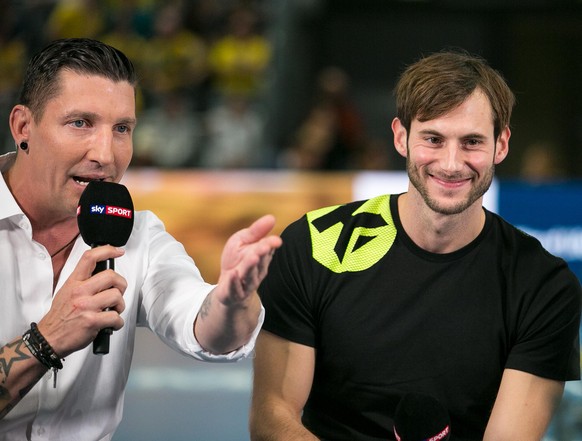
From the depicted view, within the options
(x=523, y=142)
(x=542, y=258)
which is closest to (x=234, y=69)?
(x=523, y=142)

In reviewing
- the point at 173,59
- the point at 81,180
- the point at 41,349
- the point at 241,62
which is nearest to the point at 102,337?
the point at 41,349

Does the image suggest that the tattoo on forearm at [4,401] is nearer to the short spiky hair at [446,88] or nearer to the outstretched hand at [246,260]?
the outstretched hand at [246,260]

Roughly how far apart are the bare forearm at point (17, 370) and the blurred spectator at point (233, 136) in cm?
690

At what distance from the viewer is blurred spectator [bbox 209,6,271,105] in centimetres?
999

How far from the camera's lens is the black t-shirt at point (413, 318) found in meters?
3.03

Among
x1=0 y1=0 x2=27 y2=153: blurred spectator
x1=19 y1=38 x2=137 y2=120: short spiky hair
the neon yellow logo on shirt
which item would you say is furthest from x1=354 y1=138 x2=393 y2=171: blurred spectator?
x1=19 y1=38 x2=137 y2=120: short spiky hair

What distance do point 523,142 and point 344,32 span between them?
8.34 ft

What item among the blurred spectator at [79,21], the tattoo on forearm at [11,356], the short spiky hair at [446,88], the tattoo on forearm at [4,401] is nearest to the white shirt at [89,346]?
the tattoo on forearm at [4,401]

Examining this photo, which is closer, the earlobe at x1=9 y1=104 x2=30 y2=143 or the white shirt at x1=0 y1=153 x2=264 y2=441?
the white shirt at x1=0 y1=153 x2=264 y2=441

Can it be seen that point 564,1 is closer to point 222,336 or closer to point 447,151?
point 447,151

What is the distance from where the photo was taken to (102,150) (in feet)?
8.71

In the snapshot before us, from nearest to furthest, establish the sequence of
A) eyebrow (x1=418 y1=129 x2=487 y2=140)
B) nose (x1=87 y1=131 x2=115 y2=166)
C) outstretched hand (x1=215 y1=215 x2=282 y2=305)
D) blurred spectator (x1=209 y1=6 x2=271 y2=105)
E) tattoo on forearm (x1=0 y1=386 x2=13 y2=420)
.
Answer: outstretched hand (x1=215 y1=215 x2=282 y2=305), tattoo on forearm (x1=0 y1=386 x2=13 y2=420), nose (x1=87 y1=131 x2=115 y2=166), eyebrow (x1=418 y1=129 x2=487 y2=140), blurred spectator (x1=209 y1=6 x2=271 y2=105)

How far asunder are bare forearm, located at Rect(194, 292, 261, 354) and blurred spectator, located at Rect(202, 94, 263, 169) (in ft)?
22.5

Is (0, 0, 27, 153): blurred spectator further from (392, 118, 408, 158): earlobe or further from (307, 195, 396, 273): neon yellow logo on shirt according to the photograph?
(392, 118, 408, 158): earlobe
